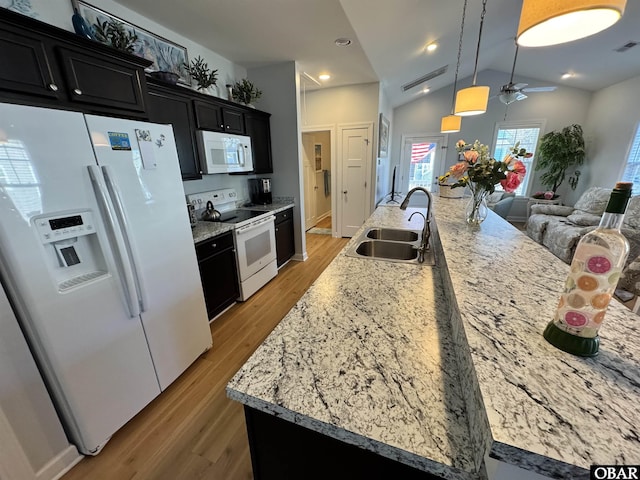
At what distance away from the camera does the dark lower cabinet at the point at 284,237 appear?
134 inches

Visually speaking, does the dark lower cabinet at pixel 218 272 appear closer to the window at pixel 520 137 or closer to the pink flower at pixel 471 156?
the pink flower at pixel 471 156

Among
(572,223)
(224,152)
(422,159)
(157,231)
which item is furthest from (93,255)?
(422,159)

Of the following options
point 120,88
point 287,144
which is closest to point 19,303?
point 120,88

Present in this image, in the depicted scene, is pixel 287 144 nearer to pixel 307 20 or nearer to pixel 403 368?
pixel 307 20

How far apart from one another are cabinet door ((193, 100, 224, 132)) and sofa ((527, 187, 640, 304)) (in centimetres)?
417

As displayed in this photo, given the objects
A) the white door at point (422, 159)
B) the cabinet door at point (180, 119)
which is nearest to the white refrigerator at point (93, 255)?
the cabinet door at point (180, 119)

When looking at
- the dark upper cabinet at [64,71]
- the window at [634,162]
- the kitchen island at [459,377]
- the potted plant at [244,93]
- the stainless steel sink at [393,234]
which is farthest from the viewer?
the window at [634,162]

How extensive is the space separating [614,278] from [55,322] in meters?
1.90

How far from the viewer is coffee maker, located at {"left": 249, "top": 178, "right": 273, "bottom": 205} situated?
344 centimetres

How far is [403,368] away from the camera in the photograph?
73cm

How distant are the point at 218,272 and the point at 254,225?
0.65 meters

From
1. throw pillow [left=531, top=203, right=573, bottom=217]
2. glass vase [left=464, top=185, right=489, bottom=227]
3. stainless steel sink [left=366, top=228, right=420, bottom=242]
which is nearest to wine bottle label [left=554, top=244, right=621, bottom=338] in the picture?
glass vase [left=464, top=185, right=489, bottom=227]

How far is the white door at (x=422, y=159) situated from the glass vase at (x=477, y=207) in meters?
4.69

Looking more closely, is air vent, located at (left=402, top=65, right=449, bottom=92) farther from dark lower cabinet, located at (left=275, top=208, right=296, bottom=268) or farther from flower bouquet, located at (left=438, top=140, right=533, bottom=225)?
flower bouquet, located at (left=438, top=140, right=533, bottom=225)
